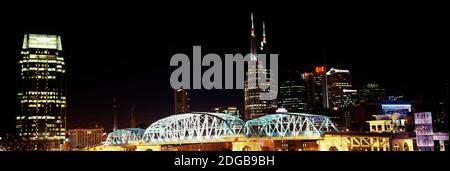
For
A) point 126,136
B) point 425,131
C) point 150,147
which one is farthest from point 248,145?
point 126,136

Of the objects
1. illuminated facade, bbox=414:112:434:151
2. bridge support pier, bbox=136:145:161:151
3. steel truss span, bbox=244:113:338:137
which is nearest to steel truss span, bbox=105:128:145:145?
bridge support pier, bbox=136:145:161:151

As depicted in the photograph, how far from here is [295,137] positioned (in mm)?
111438

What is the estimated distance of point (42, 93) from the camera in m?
184

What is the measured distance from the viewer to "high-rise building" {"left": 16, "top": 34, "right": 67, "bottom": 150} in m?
177

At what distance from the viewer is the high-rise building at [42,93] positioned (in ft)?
581

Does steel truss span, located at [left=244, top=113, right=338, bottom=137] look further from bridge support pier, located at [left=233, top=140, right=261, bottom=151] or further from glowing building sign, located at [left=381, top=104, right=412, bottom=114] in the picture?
glowing building sign, located at [left=381, top=104, right=412, bottom=114]

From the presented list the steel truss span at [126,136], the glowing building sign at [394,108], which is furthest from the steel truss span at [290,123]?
the steel truss span at [126,136]

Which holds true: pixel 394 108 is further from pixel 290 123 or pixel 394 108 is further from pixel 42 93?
pixel 42 93

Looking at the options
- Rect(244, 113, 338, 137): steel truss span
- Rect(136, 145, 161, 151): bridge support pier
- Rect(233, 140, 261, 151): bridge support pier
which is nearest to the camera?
Rect(244, 113, 338, 137): steel truss span

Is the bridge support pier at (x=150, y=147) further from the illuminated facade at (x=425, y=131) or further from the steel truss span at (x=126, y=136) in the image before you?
the illuminated facade at (x=425, y=131)

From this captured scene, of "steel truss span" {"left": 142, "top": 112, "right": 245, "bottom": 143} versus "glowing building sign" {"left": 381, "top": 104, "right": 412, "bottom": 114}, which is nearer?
"steel truss span" {"left": 142, "top": 112, "right": 245, "bottom": 143}
